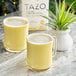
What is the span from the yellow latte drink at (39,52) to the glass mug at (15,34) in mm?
92

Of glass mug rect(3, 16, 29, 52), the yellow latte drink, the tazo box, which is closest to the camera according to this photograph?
the yellow latte drink

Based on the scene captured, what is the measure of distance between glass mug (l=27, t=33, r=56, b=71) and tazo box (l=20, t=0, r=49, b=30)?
A: 0.32 meters

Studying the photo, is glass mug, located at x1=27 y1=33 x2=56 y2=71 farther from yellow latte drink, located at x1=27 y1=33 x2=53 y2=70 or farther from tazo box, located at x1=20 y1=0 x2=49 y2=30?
tazo box, located at x1=20 y1=0 x2=49 y2=30

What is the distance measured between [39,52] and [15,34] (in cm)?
17

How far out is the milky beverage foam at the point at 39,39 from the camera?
0.95 metres

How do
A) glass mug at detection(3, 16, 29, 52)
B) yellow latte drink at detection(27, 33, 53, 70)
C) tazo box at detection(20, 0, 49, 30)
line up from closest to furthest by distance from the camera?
yellow latte drink at detection(27, 33, 53, 70) < glass mug at detection(3, 16, 29, 52) < tazo box at detection(20, 0, 49, 30)

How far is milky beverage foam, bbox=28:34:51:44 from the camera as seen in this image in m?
0.95

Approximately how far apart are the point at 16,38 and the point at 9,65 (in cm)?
12

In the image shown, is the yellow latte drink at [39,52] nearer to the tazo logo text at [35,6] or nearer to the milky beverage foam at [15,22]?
the milky beverage foam at [15,22]

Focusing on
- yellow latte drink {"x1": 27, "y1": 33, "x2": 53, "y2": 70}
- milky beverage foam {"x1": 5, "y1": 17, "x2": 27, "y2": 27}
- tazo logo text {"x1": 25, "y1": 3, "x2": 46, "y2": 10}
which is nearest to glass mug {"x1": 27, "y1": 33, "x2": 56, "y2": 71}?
yellow latte drink {"x1": 27, "y1": 33, "x2": 53, "y2": 70}

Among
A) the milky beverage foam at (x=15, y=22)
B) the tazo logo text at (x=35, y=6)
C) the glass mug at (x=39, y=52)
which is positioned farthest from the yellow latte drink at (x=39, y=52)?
the tazo logo text at (x=35, y=6)

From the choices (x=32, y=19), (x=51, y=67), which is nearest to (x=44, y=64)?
(x=51, y=67)

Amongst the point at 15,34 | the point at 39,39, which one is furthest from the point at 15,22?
the point at 39,39

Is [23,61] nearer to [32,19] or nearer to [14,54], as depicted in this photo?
[14,54]
